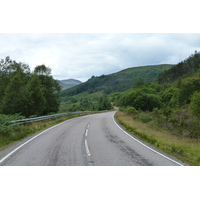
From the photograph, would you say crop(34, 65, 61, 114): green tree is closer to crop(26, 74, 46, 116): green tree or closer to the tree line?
the tree line

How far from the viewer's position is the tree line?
1251 inches

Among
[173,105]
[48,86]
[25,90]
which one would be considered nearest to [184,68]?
[173,105]

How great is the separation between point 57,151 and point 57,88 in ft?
130

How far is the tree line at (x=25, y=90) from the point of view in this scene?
31766 mm

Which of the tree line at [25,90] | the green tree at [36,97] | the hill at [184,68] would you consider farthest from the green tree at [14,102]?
the hill at [184,68]

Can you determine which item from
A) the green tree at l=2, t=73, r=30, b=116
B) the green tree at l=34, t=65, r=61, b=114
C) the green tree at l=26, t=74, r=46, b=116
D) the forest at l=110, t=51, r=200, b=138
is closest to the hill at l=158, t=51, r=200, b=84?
the forest at l=110, t=51, r=200, b=138

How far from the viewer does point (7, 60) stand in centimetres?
4209

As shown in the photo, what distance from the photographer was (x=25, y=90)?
33.8 metres

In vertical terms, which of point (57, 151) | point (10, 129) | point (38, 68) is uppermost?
point (38, 68)

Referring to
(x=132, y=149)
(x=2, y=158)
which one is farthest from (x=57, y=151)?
(x=132, y=149)

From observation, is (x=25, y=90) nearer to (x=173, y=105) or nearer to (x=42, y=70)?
(x=42, y=70)

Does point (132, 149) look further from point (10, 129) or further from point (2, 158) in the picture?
point (10, 129)

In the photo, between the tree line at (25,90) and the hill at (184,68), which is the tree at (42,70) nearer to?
the tree line at (25,90)

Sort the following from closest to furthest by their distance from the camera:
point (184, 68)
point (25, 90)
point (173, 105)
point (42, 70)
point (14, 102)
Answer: point (14, 102) → point (25, 90) → point (42, 70) → point (173, 105) → point (184, 68)
